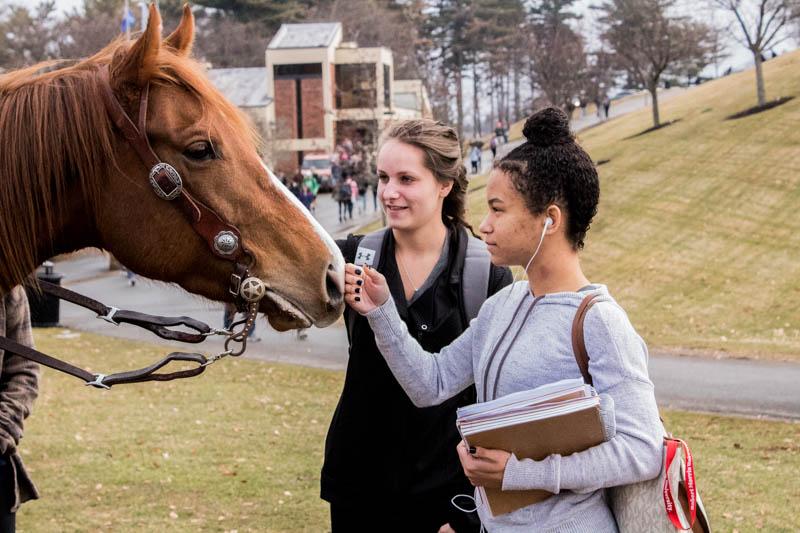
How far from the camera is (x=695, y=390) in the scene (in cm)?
1052

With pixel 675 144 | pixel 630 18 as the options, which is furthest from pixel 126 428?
pixel 630 18

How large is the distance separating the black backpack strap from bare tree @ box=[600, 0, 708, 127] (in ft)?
117

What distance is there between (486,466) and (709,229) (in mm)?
21303

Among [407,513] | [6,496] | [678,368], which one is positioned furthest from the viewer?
[678,368]

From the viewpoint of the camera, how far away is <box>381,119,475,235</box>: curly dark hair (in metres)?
3.31

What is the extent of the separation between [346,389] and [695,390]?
823cm

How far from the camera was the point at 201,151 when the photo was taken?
8.75ft

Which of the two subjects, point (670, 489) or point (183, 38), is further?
point (183, 38)

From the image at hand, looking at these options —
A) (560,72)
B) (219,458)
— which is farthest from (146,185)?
(560,72)

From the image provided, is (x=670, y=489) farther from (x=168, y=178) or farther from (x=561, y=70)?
(x=561, y=70)

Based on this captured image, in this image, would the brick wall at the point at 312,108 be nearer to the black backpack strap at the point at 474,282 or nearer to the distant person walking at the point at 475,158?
the distant person walking at the point at 475,158

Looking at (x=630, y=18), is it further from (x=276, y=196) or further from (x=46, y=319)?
(x=276, y=196)

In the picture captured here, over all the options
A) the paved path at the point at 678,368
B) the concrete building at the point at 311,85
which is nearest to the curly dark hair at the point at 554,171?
the paved path at the point at 678,368

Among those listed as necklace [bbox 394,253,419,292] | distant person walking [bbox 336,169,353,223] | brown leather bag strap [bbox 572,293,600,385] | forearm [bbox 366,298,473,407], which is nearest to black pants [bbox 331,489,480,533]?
forearm [bbox 366,298,473,407]
